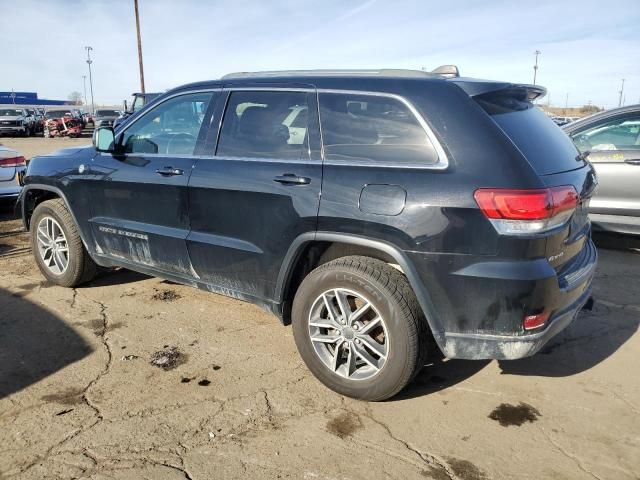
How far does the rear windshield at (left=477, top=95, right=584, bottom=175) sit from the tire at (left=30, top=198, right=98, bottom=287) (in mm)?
3630

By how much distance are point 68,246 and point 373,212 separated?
10.4 feet

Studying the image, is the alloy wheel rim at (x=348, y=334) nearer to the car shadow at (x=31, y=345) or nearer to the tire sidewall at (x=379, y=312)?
the tire sidewall at (x=379, y=312)

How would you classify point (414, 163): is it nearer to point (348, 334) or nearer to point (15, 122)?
point (348, 334)

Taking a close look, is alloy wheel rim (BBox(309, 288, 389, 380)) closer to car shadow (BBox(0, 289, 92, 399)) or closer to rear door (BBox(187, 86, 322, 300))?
rear door (BBox(187, 86, 322, 300))

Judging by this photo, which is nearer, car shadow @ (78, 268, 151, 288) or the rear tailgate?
the rear tailgate

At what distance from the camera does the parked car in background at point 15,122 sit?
3114cm

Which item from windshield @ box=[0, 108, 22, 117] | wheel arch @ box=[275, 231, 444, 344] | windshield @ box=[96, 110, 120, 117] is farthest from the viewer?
windshield @ box=[96, 110, 120, 117]

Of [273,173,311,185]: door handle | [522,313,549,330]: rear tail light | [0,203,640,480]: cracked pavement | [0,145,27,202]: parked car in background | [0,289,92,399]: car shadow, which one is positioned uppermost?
[273,173,311,185]: door handle

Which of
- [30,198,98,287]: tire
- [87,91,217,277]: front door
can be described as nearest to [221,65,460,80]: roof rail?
[87,91,217,277]: front door

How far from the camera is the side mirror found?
13.9 feet

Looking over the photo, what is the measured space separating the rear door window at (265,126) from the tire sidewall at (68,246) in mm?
1950

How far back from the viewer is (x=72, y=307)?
452 centimetres

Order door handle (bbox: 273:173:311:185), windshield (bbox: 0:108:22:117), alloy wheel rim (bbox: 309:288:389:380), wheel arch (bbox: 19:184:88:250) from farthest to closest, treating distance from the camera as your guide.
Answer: windshield (bbox: 0:108:22:117), wheel arch (bbox: 19:184:88:250), door handle (bbox: 273:173:311:185), alloy wheel rim (bbox: 309:288:389:380)

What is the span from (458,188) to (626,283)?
3483mm
